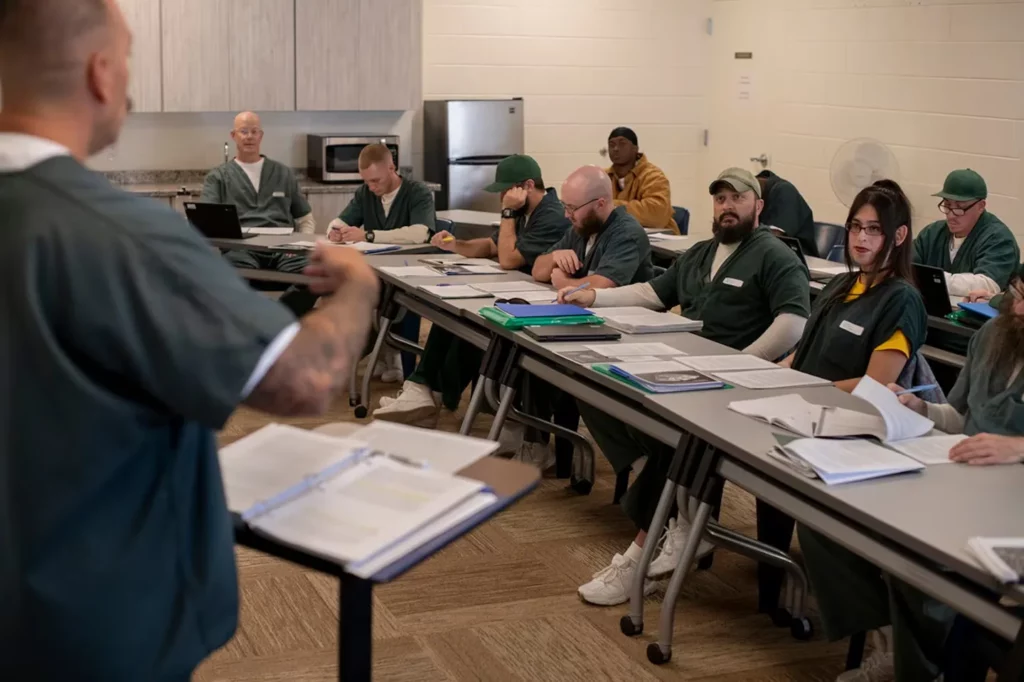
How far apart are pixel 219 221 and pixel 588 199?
220 centimetres

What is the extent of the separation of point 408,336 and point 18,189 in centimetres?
462

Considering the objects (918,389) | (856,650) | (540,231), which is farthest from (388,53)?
(856,650)

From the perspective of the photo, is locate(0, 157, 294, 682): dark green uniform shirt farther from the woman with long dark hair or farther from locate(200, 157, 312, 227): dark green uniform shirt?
locate(200, 157, 312, 227): dark green uniform shirt

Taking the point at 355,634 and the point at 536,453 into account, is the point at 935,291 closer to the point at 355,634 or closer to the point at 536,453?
the point at 536,453

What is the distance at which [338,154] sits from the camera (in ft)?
25.3

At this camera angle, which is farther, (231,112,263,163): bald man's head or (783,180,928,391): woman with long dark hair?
(231,112,263,163): bald man's head

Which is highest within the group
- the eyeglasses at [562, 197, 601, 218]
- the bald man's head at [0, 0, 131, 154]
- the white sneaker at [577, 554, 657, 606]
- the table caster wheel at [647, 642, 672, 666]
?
the bald man's head at [0, 0, 131, 154]

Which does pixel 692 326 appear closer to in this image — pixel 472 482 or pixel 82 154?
pixel 472 482

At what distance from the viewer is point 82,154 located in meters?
1.27

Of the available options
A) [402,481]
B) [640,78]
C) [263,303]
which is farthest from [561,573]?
[640,78]

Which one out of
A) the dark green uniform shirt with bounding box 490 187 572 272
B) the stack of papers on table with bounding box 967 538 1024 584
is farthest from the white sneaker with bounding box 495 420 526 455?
the stack of papers on table with bounding box 967 538 1024 584

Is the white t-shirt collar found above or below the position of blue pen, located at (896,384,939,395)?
above

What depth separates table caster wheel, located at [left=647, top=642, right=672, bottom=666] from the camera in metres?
3.00

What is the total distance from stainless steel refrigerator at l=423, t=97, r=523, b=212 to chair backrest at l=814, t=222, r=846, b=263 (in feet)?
8.64
